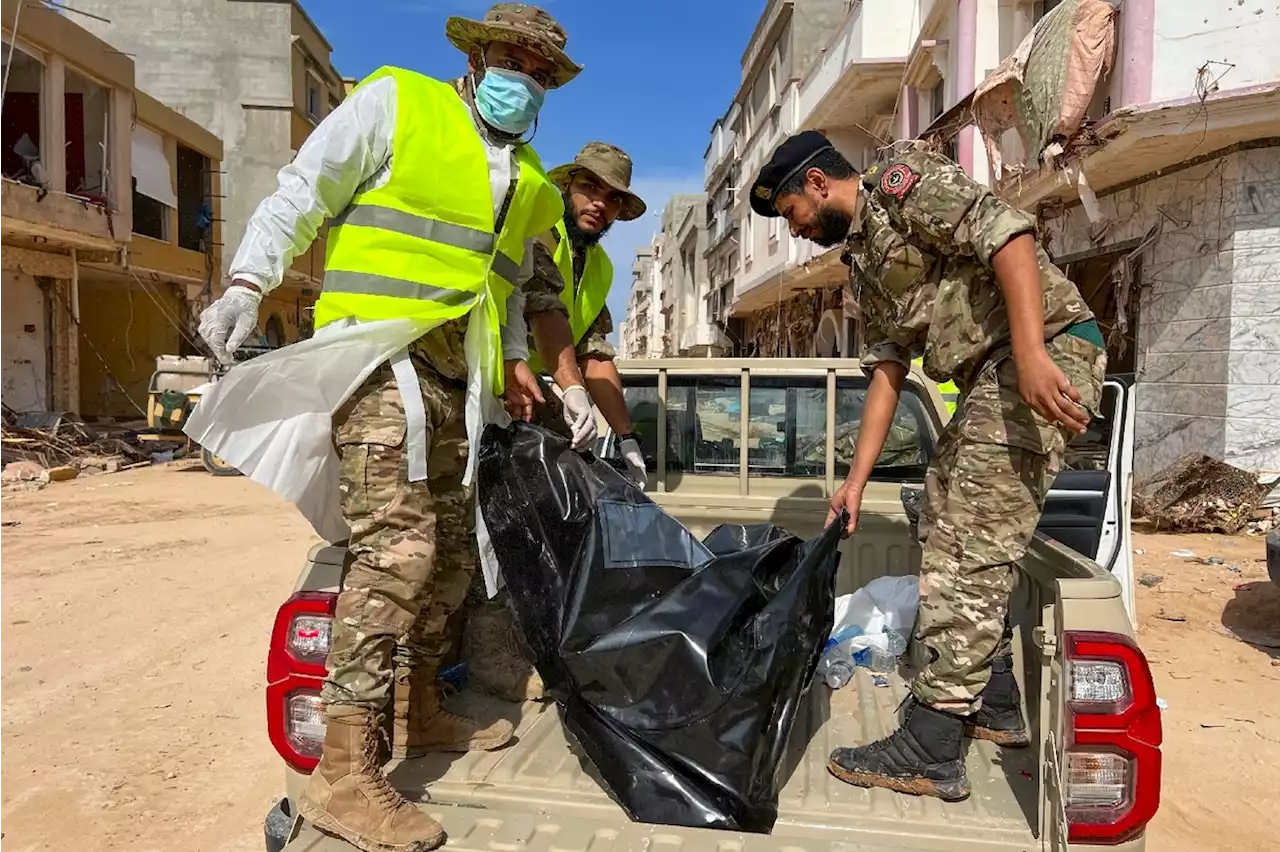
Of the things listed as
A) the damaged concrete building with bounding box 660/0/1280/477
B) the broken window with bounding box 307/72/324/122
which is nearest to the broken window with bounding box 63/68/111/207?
the broken window with bounding box 307/72/324/122

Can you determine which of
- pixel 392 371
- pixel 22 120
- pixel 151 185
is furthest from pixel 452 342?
pixel 151 185

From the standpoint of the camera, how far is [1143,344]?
8.69 meters

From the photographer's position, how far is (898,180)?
2.26m

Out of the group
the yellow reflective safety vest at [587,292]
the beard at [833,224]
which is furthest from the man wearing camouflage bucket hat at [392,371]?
the yellow reflective safety vest at [587,292]

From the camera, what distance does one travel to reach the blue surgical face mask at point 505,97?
7.33 ft

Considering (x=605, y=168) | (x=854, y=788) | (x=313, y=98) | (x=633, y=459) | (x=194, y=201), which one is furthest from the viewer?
(x=313, y=98)

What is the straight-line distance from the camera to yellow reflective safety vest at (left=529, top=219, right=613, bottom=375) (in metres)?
3.42

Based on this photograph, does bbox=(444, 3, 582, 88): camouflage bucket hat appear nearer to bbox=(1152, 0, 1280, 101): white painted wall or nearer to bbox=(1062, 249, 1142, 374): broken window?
bbox=(1152, 0, 1280, 101): white painted wall

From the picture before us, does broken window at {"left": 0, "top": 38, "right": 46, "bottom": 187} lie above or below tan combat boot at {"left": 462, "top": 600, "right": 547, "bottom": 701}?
above

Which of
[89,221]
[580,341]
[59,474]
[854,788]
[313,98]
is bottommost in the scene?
[59,474]

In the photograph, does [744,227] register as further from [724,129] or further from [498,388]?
[498,388]

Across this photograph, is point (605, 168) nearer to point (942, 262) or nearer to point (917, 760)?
point (942, 262)

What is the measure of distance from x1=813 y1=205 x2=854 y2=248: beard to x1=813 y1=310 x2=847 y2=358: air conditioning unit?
50.5ft

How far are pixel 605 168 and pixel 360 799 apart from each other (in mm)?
2383
